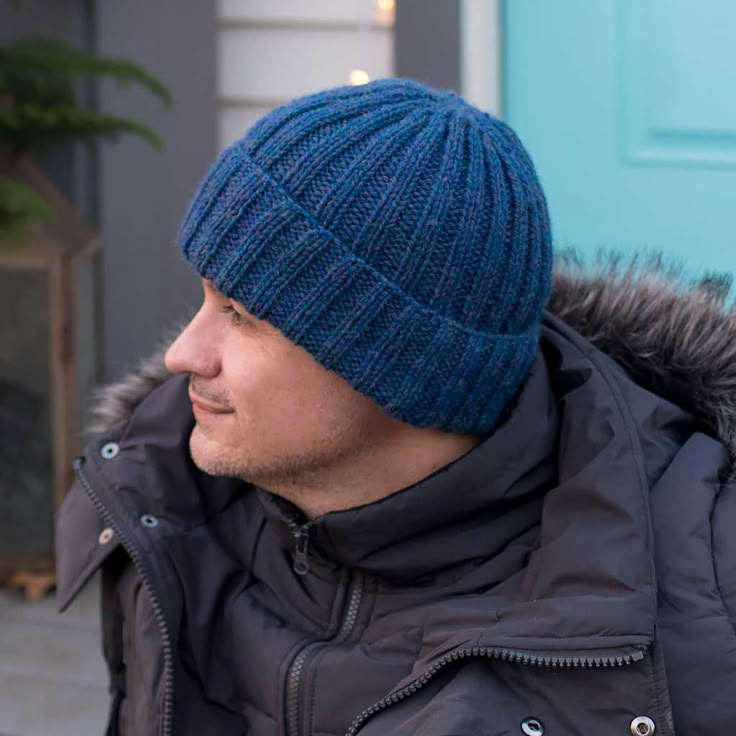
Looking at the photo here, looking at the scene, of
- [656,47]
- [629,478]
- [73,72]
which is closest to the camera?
[629,478]

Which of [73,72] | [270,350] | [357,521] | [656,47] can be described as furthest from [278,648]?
[73,72]

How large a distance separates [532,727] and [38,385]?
276 centimetres

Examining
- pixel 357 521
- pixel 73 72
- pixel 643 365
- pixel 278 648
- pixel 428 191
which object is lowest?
pixel 278 648

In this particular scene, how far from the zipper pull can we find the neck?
0.06 metres

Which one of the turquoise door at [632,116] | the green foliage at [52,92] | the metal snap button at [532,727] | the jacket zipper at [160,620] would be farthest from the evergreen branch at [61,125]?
the metal snap button at [532,727]

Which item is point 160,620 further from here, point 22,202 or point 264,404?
point 22,202

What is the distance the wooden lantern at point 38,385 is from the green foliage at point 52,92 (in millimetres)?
213

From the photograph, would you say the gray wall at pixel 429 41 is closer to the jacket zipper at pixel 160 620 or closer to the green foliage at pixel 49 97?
the green foliage at pixel 49 97

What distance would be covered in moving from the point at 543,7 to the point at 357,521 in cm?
167

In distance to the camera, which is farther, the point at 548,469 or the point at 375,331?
the point at 548,469

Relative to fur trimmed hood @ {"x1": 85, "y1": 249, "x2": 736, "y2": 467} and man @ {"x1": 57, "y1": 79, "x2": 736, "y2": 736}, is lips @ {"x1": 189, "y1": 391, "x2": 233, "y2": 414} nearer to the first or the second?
man @ {"x1": 57, "y1": 79, "x2": 736, "y2": 736}

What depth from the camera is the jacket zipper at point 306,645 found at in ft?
5.63

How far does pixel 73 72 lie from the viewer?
3.59 meters

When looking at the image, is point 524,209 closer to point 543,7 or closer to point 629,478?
point 629,478
